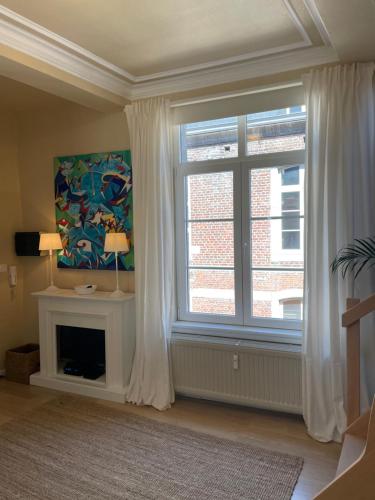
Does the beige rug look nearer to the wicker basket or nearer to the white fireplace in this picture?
the white fireplace

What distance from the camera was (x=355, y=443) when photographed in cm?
219

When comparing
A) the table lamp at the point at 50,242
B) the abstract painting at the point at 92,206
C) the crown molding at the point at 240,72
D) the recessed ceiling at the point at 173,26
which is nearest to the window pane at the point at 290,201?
the crown molding at the point at 240,72

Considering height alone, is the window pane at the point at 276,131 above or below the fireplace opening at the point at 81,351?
above

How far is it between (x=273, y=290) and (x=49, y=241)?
2279mm

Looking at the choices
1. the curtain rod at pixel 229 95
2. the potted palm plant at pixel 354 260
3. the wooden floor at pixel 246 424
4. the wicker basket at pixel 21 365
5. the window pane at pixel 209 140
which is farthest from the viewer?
the wicker basket at pixel 21 365

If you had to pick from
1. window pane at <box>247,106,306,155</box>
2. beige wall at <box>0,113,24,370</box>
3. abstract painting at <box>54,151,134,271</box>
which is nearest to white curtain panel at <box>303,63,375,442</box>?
window pane at <box>247,106,306,155</box>

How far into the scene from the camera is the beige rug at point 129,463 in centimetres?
237

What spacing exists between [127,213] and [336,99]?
81.9 inches

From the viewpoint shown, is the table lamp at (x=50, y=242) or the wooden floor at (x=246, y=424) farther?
the table lamp at (x=50, y=242)

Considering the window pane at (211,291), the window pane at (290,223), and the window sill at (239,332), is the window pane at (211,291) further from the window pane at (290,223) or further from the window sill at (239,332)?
the window pane at (290,223)

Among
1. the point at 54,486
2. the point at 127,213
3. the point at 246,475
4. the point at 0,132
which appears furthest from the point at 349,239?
the point at 0,132

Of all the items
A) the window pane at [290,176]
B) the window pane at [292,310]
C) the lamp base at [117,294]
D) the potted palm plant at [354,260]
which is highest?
the window pane at [290,176]

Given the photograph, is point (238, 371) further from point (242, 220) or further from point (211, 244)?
point (242, 220)

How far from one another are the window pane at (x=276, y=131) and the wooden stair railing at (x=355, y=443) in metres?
1.47
